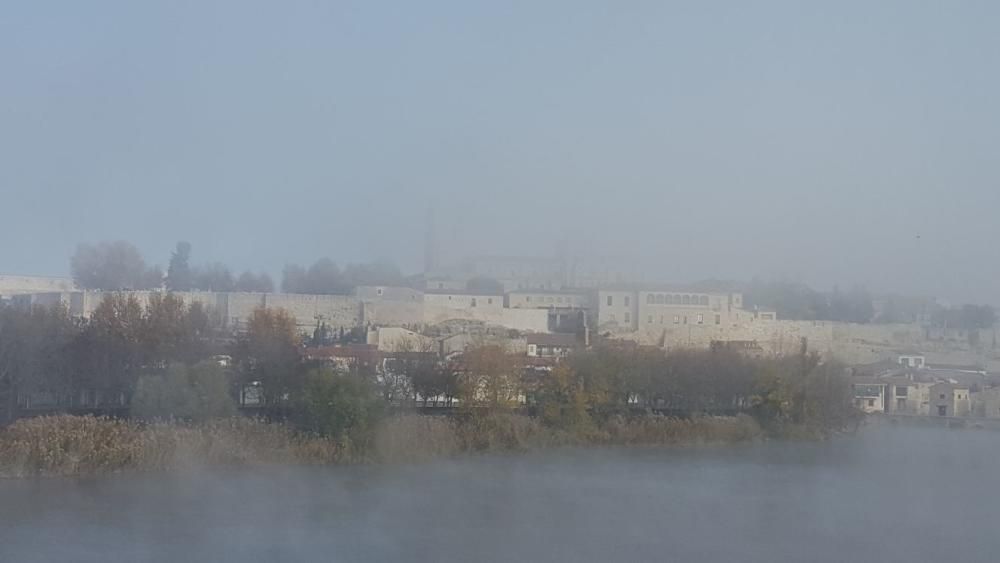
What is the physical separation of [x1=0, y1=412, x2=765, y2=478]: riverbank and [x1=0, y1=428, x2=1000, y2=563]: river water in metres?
0.25

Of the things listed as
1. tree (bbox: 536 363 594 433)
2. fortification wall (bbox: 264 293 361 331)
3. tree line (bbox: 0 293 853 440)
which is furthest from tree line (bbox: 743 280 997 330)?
fortification wall (bbox: 264 293 361 331)

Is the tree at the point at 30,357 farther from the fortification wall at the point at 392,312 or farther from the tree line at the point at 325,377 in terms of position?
Result: the fortification wall at the point at 392,312

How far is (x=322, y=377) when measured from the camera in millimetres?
9711

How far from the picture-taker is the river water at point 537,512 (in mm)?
6434

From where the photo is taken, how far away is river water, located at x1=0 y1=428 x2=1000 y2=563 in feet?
21.1

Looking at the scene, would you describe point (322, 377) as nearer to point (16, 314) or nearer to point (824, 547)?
point (16, 314)

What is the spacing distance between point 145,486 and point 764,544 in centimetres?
442

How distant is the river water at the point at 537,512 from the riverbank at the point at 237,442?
0.83 ft

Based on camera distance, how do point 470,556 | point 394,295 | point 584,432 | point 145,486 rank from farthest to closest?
point 394,295 → point 584,432 → point 145,486 → point 470,556

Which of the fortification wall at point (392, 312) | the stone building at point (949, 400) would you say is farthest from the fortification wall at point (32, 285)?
the stone building at point (949, 400)

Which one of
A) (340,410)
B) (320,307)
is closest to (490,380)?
(340,410)

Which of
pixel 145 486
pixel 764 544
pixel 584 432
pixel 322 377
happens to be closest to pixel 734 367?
pixel 584 432

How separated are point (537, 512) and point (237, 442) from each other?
2.92 m

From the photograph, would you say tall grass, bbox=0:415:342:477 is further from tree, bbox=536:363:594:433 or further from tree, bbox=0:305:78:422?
tree, bbox=536:363:594:433
